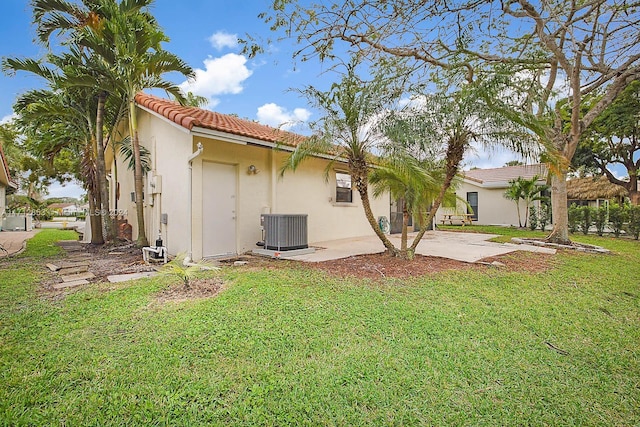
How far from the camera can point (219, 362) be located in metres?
3.04

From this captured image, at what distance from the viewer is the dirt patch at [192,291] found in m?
4.99

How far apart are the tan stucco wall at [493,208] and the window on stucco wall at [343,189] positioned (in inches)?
472

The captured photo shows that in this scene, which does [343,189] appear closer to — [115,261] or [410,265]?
[410,265]

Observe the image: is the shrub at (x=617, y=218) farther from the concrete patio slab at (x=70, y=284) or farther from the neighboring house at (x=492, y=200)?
the concrete patio slab at (x=70, y=284)

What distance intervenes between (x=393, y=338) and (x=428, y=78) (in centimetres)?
937

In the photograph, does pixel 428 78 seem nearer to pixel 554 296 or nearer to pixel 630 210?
pixel 554 296

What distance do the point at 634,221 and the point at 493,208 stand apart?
380 inches

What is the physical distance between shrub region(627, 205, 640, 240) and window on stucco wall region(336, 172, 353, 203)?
491 inches

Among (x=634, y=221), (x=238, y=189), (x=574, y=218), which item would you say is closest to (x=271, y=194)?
(x=238, y=189)

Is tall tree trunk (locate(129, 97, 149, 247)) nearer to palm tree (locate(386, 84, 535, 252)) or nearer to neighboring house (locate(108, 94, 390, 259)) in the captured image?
neighboring house (locate(108, 94, 390, 259))

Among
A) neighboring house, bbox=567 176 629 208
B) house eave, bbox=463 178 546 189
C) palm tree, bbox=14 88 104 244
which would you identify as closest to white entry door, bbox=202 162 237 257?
palm tree, bbox=14 88 104 244

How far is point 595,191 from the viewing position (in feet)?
85.7

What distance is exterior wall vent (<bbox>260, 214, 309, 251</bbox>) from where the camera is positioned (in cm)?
865

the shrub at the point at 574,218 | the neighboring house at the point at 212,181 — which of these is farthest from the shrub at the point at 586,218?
the neighboring house at the point at 212,181
